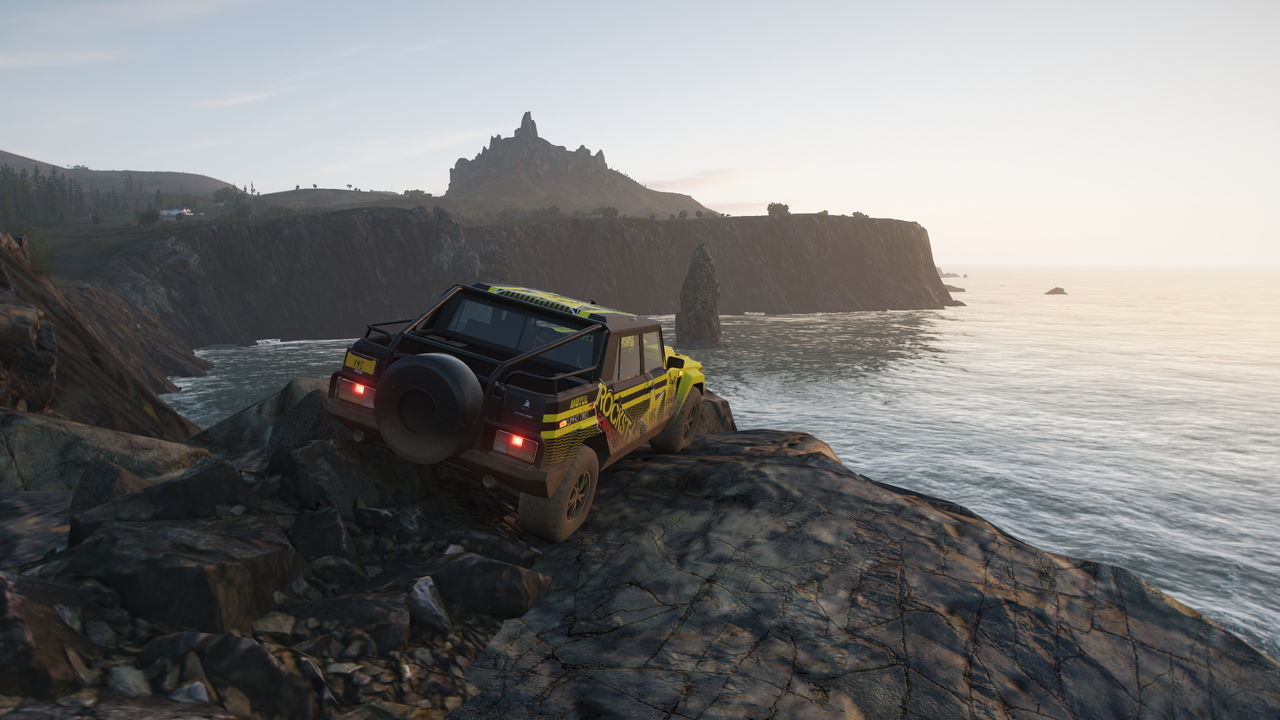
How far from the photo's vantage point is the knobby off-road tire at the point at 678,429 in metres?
9.35

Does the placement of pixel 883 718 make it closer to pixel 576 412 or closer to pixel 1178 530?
pixel 576 412

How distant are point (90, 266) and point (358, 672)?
294 ft

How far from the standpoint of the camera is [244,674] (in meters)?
3.44

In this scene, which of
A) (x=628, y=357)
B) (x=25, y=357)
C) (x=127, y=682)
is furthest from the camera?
(x=25, y=357)

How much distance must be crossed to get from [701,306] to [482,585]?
241ft

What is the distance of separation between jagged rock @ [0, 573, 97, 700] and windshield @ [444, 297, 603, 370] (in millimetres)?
4040

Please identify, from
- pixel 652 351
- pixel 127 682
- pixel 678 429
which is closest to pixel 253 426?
pixel 652 351

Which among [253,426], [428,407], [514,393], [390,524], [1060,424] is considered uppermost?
[514,393]

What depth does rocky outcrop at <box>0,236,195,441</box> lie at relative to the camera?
852 centimetres

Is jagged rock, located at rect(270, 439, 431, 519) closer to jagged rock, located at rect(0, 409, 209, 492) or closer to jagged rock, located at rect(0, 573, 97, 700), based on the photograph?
jagged rock, located at rect(0, 573, 97, 700)

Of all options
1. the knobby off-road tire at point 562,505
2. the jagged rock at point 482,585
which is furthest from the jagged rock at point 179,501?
the knobby off-road tire at point 562,505

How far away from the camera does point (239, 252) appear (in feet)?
270

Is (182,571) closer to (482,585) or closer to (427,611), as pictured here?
(427,611)

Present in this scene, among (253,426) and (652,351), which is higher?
(652,351)
